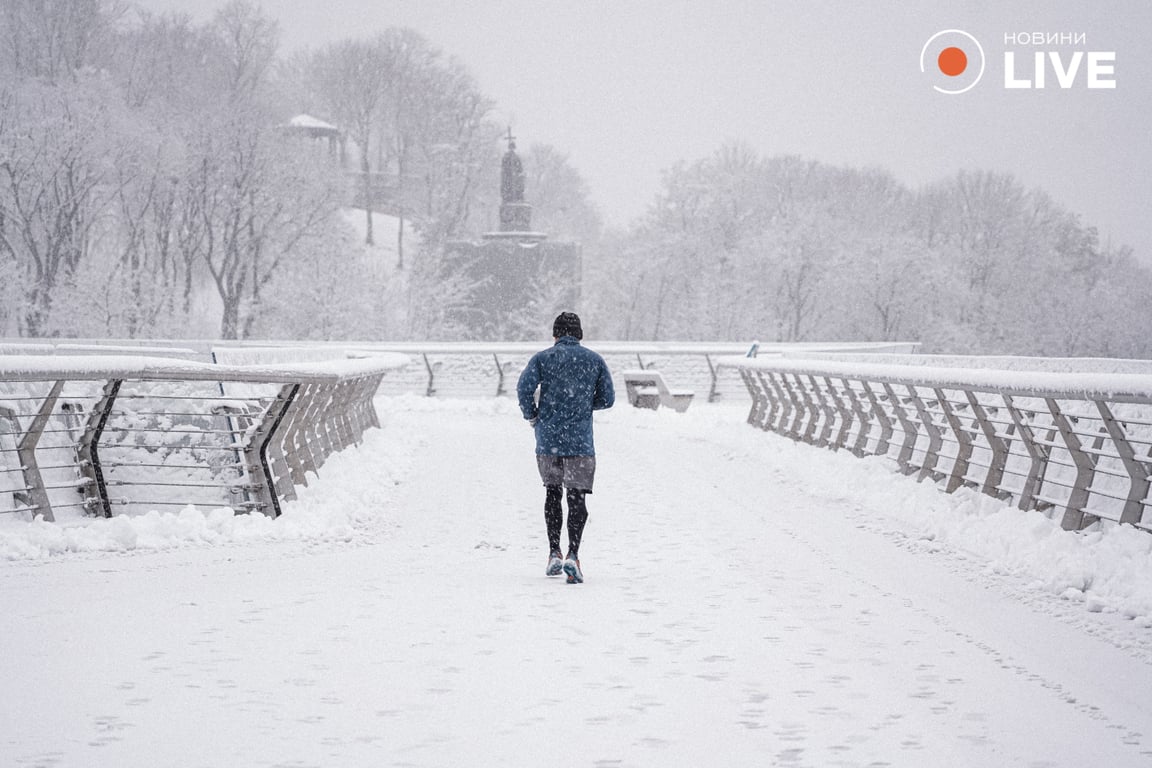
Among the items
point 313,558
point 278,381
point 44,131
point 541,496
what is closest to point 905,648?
point 313,558

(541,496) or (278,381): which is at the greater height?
(278,381)

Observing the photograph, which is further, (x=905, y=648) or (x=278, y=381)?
(x=278, y=381)

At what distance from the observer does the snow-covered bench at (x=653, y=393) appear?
32094 millimetres

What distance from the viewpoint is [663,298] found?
84688 mm

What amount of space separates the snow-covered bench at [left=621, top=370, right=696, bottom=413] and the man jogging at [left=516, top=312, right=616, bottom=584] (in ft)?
74.4

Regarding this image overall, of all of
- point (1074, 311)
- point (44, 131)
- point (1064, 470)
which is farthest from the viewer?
point (1074, 311)

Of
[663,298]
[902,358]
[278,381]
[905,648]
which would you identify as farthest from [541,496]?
[663,298]

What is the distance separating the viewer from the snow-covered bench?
105 ft

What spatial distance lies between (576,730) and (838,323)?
7429cm

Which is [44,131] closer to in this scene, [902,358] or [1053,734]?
[902,358]

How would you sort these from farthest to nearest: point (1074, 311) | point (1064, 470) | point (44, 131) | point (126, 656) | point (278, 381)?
point (1074, 311) < point (44, 131) < point (1064, 470) < point (278, 381) < point (126, 656)

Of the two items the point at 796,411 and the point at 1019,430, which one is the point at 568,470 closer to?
the point at 1019,430

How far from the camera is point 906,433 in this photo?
15555mm

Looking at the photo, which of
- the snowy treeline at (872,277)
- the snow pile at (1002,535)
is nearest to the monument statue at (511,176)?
the snowy treeline at (872,277)
